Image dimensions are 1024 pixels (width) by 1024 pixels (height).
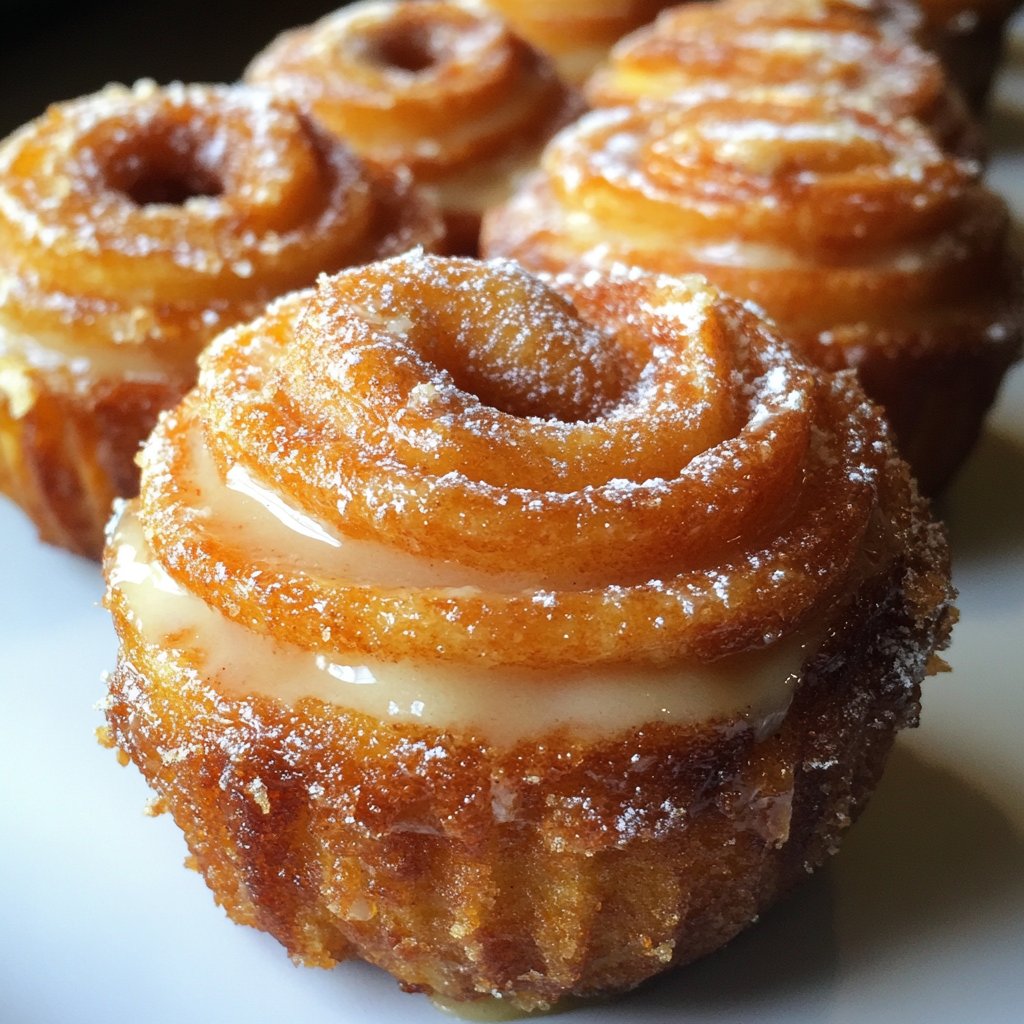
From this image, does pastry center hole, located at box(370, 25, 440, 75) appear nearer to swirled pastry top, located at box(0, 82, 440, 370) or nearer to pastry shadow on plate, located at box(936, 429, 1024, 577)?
swirled pastry top, located at box(0, 82, 440, 370)

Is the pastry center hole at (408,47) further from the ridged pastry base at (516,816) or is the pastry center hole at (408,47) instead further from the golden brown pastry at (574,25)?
the ridged pastry base at (516,816)

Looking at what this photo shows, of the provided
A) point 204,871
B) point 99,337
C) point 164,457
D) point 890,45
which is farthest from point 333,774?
point 890,45

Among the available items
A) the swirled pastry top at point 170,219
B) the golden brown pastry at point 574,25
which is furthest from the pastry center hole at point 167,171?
the golden brown pastry at point 574,25

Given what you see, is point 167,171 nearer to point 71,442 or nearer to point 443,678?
point 71,442

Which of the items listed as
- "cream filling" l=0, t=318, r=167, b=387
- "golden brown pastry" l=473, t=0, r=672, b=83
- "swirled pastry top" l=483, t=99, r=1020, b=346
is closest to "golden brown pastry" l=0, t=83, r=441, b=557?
"cream filling" l=0, t=318, r=167, b=387

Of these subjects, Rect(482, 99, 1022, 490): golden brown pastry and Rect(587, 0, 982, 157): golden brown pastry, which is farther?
Rect(587, 0, 982, 157): golden brown pastry

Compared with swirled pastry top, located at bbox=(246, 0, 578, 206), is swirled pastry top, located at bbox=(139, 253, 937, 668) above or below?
above

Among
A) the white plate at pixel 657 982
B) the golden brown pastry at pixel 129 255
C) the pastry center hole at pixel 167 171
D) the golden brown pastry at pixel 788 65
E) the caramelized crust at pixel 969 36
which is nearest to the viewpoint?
the white plate at pixel 657 982
